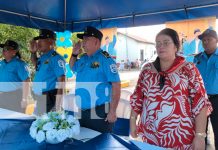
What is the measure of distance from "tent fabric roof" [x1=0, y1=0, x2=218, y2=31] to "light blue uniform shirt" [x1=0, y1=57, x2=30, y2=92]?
0.65 metres

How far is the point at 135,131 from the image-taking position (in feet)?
5.74

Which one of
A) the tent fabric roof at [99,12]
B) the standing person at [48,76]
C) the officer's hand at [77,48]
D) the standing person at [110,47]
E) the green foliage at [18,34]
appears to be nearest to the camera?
the officer's hand at [77,48]

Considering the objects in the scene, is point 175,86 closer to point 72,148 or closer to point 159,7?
point 72,148

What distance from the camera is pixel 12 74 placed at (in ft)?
10.7

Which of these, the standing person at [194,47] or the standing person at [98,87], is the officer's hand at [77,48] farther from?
the standing person at [194,47]

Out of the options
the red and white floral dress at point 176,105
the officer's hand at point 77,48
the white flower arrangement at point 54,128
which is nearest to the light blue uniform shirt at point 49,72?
the officer's hand at point 77,48

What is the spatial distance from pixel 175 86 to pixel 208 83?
5.06ft

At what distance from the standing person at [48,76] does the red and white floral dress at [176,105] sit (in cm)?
150

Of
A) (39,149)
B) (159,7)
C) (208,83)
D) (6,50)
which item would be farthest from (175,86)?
(6,50)

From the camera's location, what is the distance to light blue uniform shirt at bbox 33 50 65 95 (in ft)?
9.43

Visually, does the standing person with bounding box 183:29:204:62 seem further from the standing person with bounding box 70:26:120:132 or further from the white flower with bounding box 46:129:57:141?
the white flower with bounding box 46:129:57:141

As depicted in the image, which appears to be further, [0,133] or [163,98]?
[0,133]

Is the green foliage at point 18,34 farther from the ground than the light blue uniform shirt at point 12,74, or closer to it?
farther from the ground

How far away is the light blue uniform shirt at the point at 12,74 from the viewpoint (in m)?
3.25
